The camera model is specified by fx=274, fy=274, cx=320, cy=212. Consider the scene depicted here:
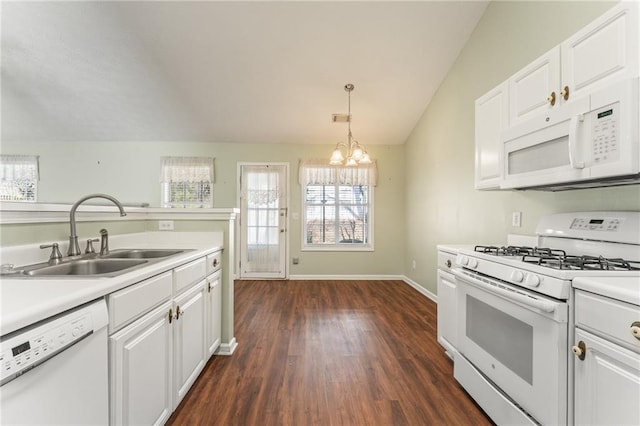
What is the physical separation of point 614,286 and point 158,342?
1904mm

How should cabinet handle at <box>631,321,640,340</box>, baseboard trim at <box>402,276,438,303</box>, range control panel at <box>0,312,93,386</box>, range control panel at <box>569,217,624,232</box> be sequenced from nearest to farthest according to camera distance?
range control panel at <box>0,312,93,386</box>
cabinet handle at <box>631,321,640,340</box>
range control panel at <box>569,217,624,232</box>
baseboard trim at <box>402,276,438,303</box>

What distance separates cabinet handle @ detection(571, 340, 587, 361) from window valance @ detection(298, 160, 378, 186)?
4.03 meters

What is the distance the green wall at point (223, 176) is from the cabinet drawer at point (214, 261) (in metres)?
2.75

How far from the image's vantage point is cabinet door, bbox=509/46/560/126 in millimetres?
1554

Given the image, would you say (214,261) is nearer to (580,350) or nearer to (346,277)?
(580,350)

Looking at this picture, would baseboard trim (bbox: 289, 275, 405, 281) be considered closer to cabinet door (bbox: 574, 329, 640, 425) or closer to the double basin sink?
the double basin sink

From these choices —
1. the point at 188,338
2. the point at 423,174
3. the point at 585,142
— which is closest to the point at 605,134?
the point at 585,142

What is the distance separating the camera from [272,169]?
5027mm

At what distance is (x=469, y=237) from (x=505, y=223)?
1.85ft

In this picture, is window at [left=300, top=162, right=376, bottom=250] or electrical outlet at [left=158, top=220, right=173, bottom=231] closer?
electrical outlet at [left=158, top=220, right=173, bottom=231]

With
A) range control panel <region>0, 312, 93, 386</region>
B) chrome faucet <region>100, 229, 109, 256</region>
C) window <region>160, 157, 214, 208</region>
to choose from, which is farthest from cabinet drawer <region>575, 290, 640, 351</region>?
window <region>160, 157, 214, 208</region>

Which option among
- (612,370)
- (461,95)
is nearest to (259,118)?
(461,95)

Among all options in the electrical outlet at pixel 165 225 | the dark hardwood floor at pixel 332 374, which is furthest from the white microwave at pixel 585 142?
the electrical outlet at pixel 165 225

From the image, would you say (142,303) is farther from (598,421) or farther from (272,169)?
(272,169)
